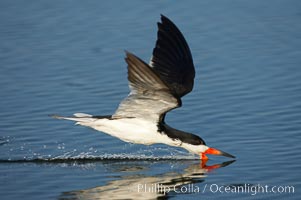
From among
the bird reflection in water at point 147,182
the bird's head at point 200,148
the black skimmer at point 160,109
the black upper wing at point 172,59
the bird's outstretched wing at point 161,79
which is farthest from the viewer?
→ the black upper wing at point 172,59

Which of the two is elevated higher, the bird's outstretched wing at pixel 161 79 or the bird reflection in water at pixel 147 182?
the bird's outstretched wing at pixel 161 79

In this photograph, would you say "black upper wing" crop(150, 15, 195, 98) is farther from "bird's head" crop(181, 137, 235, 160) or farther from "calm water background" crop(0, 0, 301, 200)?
"calm water background" crop(0, 0, 301, 200)

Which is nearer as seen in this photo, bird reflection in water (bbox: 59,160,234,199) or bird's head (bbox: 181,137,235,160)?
bird reflection in water (bbox: 59,160,234,199)

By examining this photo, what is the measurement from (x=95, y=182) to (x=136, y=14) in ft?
19.6

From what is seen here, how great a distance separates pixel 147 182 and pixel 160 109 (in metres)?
0.80

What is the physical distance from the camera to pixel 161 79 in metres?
9.13

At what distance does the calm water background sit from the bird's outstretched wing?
0.69 meters

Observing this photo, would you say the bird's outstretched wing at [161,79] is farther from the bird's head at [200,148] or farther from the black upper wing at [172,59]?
the bird's head at [200,148]

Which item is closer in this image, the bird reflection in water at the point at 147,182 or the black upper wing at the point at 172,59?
the bird reflection in water at the point at 147,182

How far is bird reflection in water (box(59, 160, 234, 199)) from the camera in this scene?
932cm

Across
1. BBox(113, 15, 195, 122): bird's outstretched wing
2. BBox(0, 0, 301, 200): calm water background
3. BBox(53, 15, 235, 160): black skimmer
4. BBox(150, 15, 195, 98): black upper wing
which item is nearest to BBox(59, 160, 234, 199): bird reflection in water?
BBox(0, 0, 301, 200): calm water background

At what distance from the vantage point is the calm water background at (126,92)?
9930 mm

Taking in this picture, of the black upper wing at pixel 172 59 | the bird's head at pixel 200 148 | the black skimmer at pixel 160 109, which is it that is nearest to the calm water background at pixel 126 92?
the bird's head at pixel 200 148

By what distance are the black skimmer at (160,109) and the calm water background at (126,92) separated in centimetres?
28
